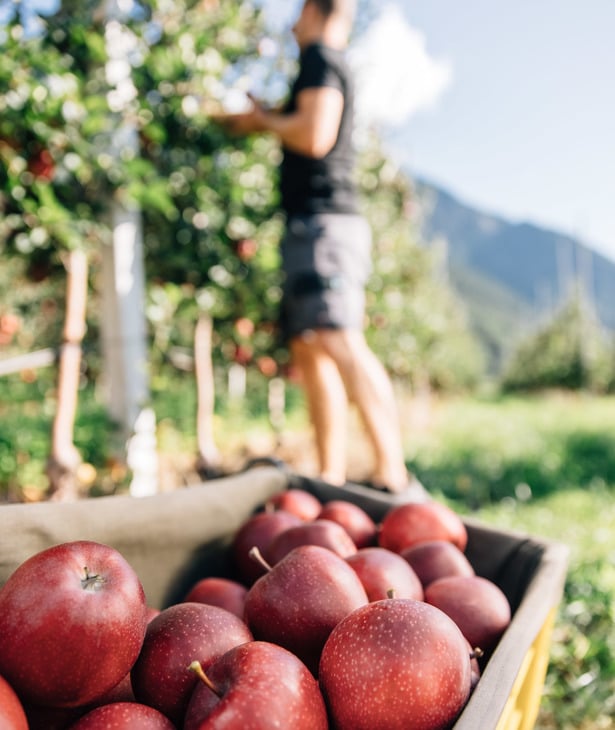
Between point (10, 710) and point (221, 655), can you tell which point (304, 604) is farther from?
point (10, 710)

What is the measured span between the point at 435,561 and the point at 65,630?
796mm

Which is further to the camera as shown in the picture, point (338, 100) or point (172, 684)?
point (338, 100)

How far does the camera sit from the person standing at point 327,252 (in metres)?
2.74

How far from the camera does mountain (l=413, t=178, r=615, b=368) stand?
Answer: 125 metres

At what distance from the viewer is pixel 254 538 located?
1491mm

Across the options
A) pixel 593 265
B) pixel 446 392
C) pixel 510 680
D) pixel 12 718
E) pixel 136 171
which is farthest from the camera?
pixel 593 265

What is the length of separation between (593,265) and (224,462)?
152 metres

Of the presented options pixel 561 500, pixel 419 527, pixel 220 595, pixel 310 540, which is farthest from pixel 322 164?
pixel 561 500

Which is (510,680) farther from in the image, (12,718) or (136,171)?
(136,171)

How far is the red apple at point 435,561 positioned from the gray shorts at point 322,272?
144 centimetres

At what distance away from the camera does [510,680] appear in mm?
901

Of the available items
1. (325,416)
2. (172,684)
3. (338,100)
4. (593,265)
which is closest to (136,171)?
(338,100)

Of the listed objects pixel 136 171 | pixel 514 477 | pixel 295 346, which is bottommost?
pixel 514 477

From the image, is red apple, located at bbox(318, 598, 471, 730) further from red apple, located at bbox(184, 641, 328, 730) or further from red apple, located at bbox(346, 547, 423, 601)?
red apple, located at bbox(346, 547, 423, 601)
